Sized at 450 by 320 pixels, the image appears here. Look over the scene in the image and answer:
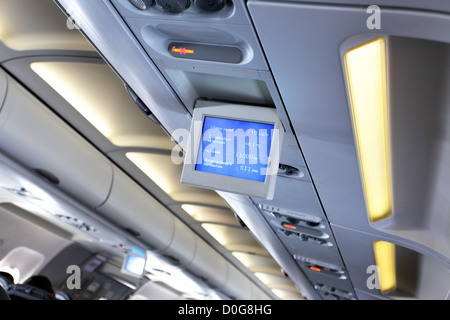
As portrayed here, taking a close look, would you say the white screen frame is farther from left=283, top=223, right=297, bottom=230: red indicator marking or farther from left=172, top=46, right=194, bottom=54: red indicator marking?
left=283, top=223, right=297, bottom=230: red indicator marking

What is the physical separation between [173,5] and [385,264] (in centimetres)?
559

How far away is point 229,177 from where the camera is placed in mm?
2730

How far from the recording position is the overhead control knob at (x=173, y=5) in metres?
1.99

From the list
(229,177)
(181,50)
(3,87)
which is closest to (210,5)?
(181,50)

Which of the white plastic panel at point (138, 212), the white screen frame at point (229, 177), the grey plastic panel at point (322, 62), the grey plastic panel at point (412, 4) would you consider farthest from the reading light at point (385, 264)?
the grey plastic panel at point (412, 4)

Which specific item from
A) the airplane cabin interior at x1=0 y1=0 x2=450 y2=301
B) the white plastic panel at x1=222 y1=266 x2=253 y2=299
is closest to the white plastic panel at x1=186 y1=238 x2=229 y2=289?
the white plastic panel at x1=222 y1=266 x2=253 y2=299

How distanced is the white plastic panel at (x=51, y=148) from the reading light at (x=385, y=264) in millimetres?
3356

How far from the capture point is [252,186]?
8.71 feet

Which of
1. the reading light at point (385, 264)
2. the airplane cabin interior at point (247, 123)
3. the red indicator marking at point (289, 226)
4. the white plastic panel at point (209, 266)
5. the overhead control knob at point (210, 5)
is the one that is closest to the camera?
the overhead control knob at point (210, 5)

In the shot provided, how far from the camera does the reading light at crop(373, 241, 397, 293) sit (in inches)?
212

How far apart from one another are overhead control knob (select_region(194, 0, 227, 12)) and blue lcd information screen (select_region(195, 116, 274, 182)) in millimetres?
962

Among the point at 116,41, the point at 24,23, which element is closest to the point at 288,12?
the point at 116,41

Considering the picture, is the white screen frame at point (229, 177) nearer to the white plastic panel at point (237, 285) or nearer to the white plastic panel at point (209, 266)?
the white plastic panel at point (209, 266)
